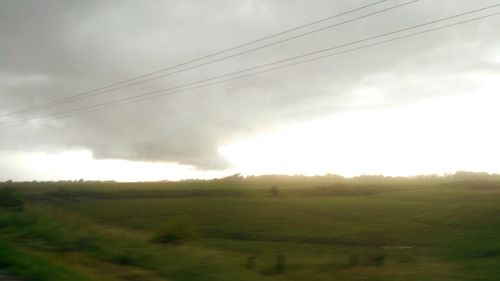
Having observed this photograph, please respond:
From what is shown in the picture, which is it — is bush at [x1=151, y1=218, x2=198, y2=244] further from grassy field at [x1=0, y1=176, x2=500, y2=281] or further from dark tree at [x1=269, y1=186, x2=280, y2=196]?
dark tree at [x1=269, y1=186, x2=280, y2=196]

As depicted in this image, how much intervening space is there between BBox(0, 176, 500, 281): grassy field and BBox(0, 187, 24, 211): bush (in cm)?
267

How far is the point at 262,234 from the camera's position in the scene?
209ft

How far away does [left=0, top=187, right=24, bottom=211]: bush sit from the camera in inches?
2415

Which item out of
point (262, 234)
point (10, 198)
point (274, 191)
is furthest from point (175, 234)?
point (274, 191)

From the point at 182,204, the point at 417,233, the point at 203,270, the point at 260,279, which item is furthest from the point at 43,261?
the point at 182,204

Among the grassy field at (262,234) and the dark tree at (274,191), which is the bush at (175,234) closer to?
the grassy field at (262,234)

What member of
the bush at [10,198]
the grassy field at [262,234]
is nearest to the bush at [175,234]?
the grassy field at [262,234]

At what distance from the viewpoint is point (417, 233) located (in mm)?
59969

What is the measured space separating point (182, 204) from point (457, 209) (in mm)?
38269

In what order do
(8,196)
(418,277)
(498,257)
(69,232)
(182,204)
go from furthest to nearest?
(182,204) → (8,196) → (498,257) → (69,232) → (418,277)

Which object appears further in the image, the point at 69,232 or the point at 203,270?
the point at 69,232

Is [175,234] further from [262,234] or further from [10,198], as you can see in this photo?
[10,198]

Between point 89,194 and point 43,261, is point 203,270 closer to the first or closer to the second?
point 43,261

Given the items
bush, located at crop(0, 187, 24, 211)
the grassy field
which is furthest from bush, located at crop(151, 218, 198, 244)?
bush, located at crop(0, 187, 24, 211)
